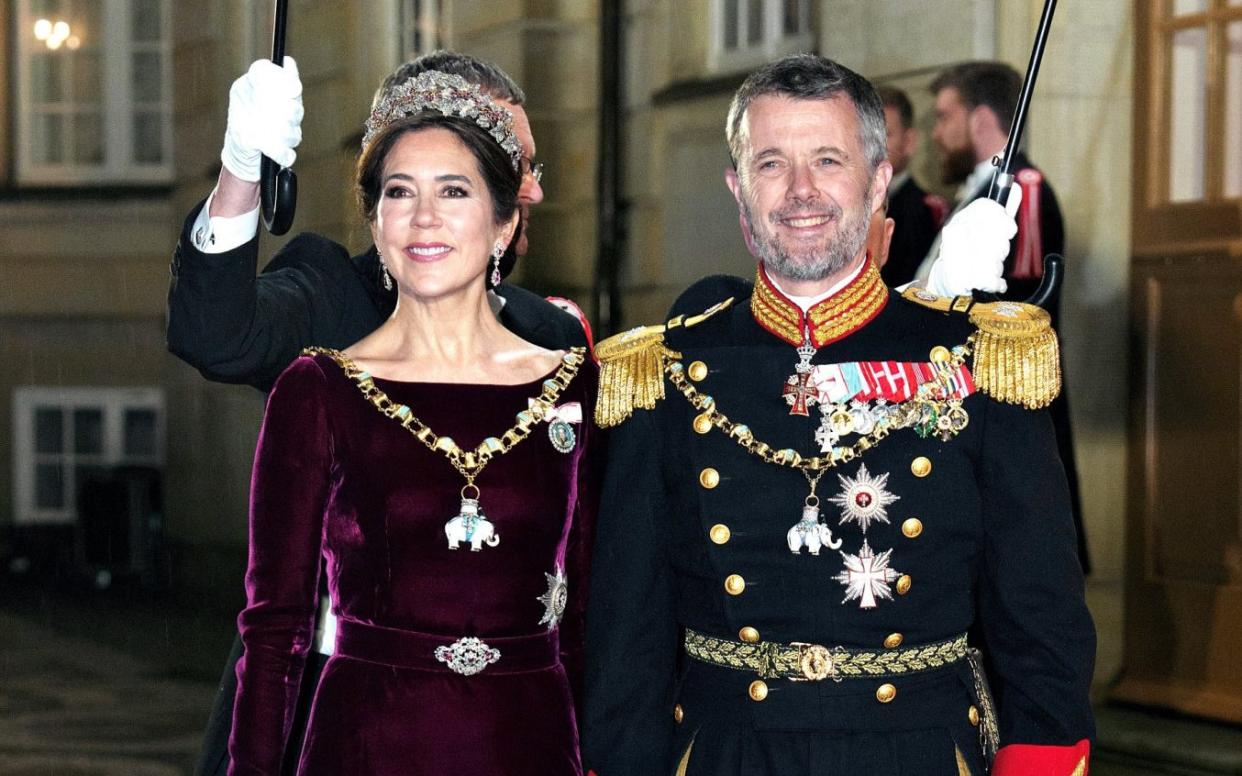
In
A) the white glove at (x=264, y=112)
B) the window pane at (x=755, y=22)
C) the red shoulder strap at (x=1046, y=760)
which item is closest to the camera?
the red shoulder strap at (x=1046, y=760)

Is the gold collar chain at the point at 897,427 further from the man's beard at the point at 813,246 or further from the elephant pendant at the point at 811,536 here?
the man's beard at the point at 813,246

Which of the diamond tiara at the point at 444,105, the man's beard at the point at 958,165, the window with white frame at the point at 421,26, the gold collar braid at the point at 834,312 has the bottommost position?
the gold collar braid at the point at 834,312

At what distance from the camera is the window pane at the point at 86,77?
20.6 ft

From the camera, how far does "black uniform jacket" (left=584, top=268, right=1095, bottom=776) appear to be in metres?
1.98

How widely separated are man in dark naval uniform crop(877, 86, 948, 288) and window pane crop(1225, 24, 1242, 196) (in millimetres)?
712

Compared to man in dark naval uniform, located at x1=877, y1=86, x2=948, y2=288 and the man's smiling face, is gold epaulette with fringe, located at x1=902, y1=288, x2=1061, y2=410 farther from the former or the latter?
man in dark naval uniform, located at x1=877, y1=86, x2=948, y2=288

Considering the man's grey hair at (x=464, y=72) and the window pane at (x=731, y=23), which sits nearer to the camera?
the man's grey hair at (x=464, y=72)

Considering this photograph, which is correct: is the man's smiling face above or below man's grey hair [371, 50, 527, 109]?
below

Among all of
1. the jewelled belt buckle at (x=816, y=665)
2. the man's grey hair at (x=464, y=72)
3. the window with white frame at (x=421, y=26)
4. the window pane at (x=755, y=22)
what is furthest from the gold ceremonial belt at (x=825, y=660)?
the window with white frame at (x=421, y=26)

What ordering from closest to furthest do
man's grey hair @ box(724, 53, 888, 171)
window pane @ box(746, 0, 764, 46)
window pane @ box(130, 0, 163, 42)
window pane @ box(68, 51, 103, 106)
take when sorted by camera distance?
man's grey hair @ box(724, 53, 888, 171), window pane @ box(746, 0, 764, 46), window pane @ box(130, 0, 163, 42), window pane @ box(68, 51, 103, 106)

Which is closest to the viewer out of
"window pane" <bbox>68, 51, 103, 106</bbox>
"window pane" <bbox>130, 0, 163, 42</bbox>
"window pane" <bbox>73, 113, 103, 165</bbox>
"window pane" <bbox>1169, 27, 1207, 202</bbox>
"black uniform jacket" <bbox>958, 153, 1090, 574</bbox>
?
"black uniform jacket" <bbox>958, 153, 1090, 574</bbox>

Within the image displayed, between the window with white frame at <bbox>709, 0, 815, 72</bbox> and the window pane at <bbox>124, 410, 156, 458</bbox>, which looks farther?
the window pane at <bbox>124, 410, 156, 458</bbox>

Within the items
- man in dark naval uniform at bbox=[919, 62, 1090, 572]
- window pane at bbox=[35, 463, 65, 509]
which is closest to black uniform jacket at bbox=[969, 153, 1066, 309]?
man in dark naval uniform at bbox=[919, 62, 1090, 572]

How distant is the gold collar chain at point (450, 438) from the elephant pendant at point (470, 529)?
0.04 meters
